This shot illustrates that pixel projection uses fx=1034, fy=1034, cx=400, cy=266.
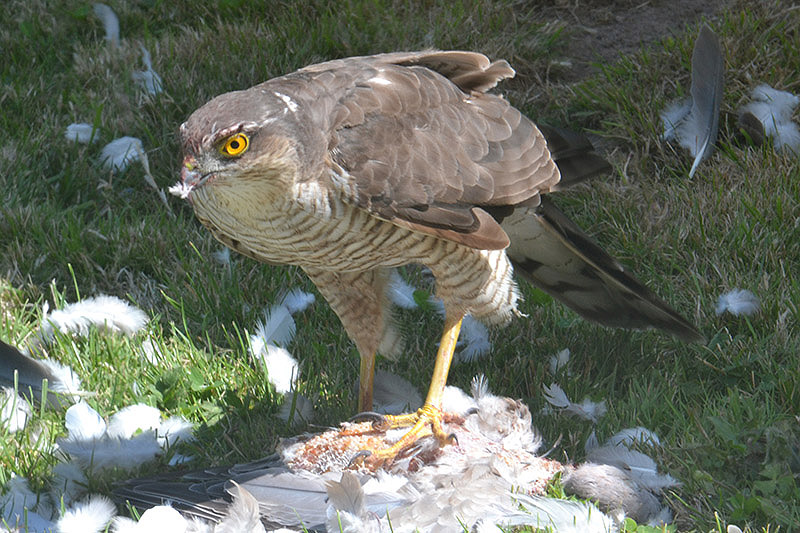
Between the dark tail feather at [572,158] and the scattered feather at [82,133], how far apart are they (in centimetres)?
230

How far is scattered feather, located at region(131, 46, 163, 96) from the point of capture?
500 centimetres

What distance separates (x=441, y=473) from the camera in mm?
2938

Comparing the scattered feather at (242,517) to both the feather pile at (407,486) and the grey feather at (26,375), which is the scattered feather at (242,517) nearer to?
the feather pile at (407,486)

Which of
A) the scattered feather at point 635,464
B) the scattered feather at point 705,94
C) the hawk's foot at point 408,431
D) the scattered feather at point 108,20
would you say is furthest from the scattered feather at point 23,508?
the scattered feather at point 108,20

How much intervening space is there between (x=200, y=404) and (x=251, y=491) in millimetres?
664

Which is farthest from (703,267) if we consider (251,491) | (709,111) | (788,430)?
(251,491)

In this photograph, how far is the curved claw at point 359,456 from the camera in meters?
3.00

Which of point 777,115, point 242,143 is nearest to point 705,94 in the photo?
point 777,115

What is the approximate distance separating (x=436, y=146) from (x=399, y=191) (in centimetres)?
28

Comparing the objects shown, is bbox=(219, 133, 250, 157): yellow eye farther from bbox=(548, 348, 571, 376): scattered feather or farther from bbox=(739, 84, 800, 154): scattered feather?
bbox=(739, 84, 800, 154): scattered feather

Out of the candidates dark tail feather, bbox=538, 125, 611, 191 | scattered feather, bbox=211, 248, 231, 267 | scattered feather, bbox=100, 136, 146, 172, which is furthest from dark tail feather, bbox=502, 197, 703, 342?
scattered feather, bbox=100, 136, 146, 172

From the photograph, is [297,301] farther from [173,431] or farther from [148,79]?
[148,79]

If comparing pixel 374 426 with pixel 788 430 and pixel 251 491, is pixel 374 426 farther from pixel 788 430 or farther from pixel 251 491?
pixel 788 430

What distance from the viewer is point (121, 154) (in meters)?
4.77
